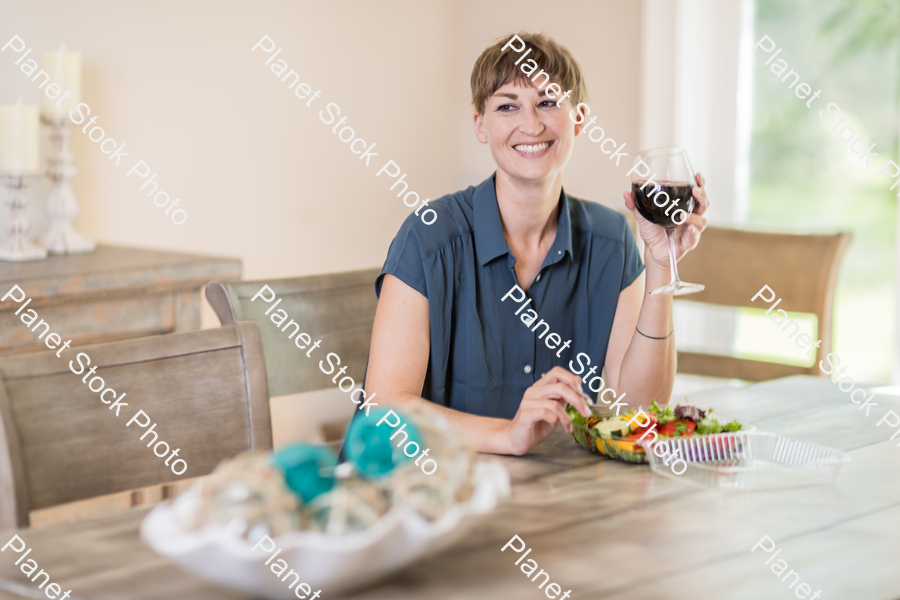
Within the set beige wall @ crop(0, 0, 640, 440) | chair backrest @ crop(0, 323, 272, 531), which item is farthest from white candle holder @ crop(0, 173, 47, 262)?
chair backrest @ crop(0, 323, 272, 531)

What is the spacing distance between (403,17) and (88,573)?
2.98 metres

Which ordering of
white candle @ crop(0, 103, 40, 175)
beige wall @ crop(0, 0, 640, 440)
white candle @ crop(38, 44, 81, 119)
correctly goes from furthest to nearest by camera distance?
beige wall @ crop(0, 0, 640, 440), white candle @ crop(38, 44, 81, 119), white candle @ crop(0, 103, 40, 175)

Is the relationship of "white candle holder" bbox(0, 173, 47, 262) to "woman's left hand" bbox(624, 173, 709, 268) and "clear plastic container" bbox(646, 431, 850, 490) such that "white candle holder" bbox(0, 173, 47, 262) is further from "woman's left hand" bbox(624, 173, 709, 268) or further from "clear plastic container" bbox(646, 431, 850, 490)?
"clear plastic container" bbox(646, 431, 850, 490)

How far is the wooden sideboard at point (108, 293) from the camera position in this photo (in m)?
1.91

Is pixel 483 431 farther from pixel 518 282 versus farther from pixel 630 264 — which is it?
pixel 630 264

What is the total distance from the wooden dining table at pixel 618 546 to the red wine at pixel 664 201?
38 centimetres

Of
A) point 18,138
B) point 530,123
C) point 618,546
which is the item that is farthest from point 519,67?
point 18,138

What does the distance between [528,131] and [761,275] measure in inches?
51.0

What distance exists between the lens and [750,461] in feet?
3.92

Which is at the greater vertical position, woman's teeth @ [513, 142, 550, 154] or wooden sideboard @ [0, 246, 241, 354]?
woman's teeth @ [513, 142, 550, 154]

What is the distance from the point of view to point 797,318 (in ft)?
11.5

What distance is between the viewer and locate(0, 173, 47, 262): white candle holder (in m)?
2.17

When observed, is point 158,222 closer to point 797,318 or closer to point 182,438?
point 182,438

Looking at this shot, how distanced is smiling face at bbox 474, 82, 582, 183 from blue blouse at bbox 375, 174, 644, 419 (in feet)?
0.30
